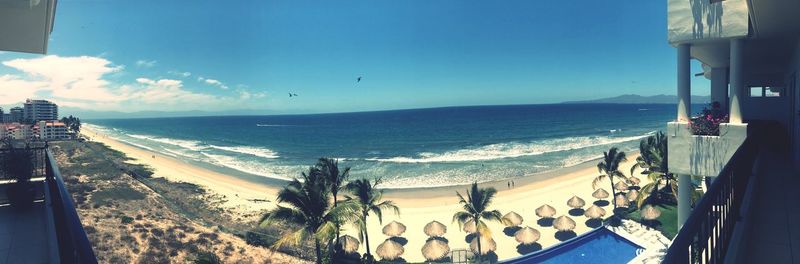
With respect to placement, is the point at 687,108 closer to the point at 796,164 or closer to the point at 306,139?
the point at 796,164

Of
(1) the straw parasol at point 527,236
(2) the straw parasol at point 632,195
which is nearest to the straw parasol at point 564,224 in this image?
(1) the straw parasol at point 527,236

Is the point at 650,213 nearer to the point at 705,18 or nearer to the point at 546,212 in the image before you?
the point at 546,212

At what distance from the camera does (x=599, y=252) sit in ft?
64.3

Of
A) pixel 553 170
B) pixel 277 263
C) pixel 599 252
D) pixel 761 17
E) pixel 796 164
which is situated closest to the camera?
pixel 761 17

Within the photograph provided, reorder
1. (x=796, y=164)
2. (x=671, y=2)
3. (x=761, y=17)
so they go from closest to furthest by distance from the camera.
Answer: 1. (x=761, y=17)
2. (x=796, y=164)
3. (x=671, y=2)

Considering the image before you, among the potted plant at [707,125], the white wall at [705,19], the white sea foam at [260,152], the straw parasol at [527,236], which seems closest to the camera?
the white wall at [705,19]

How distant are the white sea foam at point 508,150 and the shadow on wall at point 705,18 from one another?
166ft

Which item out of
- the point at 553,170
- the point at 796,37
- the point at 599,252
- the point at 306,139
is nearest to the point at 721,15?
the point at 796,37

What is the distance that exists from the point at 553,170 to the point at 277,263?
37.5m

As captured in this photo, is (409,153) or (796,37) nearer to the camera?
(796,37)

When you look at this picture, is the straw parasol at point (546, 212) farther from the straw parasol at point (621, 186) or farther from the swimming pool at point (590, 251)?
the straw parasol at point (621, 186)

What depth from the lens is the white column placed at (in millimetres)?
9766

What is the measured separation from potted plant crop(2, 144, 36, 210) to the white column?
14084mm

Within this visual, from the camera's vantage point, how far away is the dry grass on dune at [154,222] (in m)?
21.5
